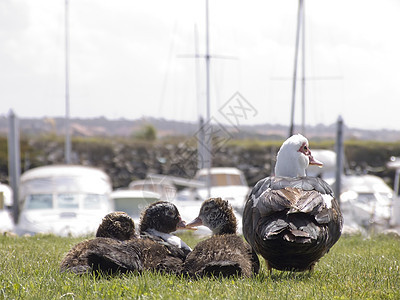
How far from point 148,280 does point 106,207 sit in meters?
12.3

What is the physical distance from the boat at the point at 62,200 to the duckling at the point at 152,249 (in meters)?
8.58

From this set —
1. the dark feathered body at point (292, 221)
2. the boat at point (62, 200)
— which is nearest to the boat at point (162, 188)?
the boat at point (62, 200)

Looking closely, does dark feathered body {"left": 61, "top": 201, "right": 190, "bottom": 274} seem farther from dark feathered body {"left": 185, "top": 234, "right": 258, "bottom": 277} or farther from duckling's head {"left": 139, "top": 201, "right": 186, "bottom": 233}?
dark feathered body {"left": 185, "top": 234, "right": 258, "bottom": 277}

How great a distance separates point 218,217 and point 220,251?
0.69 metres

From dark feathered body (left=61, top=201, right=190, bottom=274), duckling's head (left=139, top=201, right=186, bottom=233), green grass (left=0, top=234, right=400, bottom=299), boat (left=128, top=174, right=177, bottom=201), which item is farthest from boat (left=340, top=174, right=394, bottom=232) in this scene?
dark feathered body (left=61, top=201, right=190, bottom=274)

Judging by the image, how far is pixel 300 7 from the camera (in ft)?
66.7

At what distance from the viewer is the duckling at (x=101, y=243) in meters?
5.44

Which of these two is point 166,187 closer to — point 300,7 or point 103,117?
point 300,7

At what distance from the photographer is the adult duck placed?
516cm

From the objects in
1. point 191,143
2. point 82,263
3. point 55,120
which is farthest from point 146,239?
point 55,120

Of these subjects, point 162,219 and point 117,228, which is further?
point 162,219

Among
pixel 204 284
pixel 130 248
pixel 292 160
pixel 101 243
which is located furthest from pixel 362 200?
pixel 204 284

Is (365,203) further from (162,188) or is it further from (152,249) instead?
(152,249)

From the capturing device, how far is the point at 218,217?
614 cm
